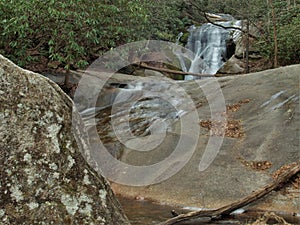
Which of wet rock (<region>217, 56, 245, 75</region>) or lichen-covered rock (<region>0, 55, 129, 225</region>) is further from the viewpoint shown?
wet rock (<region>217, 56, 245, 75</region>)

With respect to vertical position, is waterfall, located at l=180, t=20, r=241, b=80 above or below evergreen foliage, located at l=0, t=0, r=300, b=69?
below

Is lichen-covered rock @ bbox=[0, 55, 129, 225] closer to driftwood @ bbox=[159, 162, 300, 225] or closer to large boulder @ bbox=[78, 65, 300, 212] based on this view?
driftwood @ bbox=[159, 162, 300, 225]

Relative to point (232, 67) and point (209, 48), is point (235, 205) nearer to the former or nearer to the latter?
point (232, 67)

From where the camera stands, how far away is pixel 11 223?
2.21m

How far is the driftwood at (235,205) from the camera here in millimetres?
5055

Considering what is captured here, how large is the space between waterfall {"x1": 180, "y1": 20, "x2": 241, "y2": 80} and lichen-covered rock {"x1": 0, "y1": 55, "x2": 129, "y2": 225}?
693 inches

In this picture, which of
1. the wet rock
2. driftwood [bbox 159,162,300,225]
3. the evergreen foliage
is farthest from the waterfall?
driftwood [bbox 159,162,300,225]

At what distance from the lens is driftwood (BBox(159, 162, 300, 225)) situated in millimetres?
5055

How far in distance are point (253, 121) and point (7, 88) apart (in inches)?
285

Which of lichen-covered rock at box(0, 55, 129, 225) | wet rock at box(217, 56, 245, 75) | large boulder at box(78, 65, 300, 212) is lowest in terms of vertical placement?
wet rock at box(217, 56, 245, 75)

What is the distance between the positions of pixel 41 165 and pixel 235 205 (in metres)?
4.11

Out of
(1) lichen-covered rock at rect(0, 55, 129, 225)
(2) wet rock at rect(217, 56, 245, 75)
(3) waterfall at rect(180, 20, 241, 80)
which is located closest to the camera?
(1) lichen-covered rock at rect(0, 55, 129, 225)

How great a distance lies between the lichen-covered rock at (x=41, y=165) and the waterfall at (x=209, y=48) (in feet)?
57.7

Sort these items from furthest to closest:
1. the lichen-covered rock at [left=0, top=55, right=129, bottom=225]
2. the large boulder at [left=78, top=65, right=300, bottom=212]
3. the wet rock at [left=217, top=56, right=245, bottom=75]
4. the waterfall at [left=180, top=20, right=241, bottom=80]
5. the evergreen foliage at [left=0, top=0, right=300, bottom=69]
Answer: the waterfall at [left=180, top=20, right=241, bottom=80] < the wet rock at [left=217, top=56, right=245, bottom=75] < the evergreen foliage at [left=0, top=0, right=300, bottom=69] < the large boulder at [left=78, top=65, right=300, bottom=212] < the lichen-covered rock at [left=0, top=55, right=129, bottom=225]
